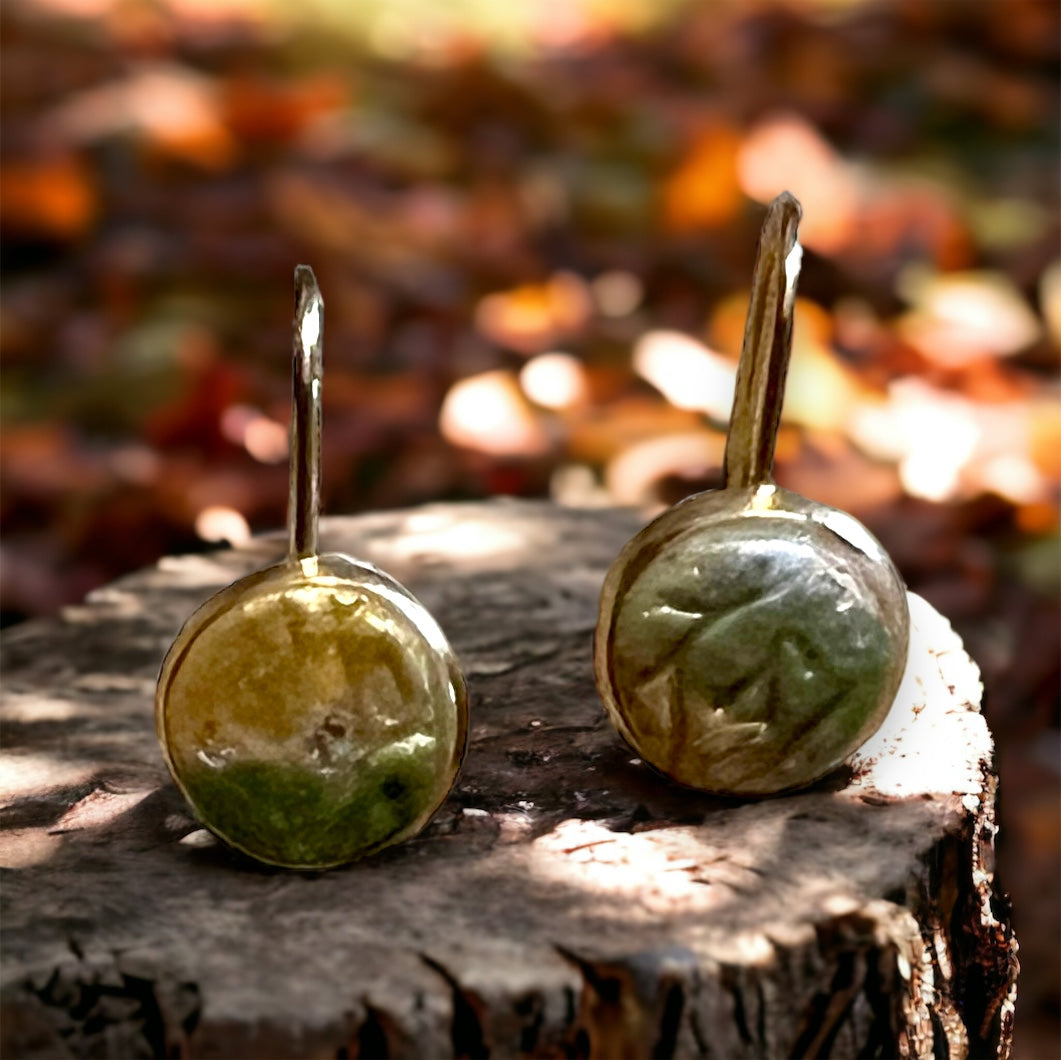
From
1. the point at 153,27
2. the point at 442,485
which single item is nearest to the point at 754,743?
the point at 442,485

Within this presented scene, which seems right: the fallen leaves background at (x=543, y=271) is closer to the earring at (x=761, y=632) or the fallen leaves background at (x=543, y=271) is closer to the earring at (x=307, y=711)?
the earring at (x=761, y=632)

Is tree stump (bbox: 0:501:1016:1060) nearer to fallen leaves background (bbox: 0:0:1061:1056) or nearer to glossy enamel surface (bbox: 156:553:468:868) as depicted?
glossy enamel surface (bbox: 156:553:468:868)

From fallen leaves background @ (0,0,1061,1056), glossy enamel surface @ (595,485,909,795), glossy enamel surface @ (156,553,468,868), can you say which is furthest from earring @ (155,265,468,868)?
fallen leaves background @ (0,0,1061,1056)

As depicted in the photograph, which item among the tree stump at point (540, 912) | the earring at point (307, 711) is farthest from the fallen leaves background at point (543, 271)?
the earring at point (307, 711)

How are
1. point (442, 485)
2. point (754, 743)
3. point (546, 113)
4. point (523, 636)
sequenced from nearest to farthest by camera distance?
point (754, 743)
point (523, 636)
point (442, 485)
point (546, 113)

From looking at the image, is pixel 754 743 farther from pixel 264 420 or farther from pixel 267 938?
pixel 264 420

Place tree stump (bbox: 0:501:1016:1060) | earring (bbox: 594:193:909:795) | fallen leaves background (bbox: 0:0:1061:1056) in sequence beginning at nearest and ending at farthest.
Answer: tree stump (bbox: 0:501:1016:1060)
earring (bbox: 594:193:909:795)
fallen leaves background (bbox: 0:0:1061:1056)
